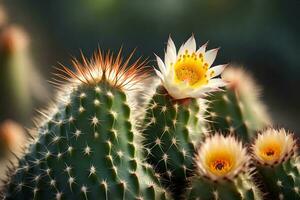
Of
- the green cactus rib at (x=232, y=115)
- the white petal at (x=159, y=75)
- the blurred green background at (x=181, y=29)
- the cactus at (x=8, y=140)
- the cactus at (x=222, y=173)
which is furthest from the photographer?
the blurred green background at (x=181, y=29)

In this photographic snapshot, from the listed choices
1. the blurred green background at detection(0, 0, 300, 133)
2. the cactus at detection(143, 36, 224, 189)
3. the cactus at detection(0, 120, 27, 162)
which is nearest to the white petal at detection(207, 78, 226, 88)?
the cactus at detection(143, 36, 224, 189)

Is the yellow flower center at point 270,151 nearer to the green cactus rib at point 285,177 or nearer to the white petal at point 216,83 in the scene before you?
the green cactus rib at point 285,177

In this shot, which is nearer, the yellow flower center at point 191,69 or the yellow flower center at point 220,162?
the yellow flower center at point 220,162

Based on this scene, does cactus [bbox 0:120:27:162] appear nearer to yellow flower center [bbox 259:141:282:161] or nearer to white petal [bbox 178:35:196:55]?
white petal [bbox 178:35:196:55]

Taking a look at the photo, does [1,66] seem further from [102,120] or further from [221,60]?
[221,60]

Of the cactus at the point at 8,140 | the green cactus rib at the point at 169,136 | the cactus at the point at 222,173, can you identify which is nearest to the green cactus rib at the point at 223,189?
the cactus at the point at 222,173

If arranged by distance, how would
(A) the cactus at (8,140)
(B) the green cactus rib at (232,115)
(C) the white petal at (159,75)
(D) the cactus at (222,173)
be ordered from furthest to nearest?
(A) the cactus at (8,140), (B) the green cactus rib at (232,115), (C) the white petal at (159,75), (D) the cactus at (222,173)

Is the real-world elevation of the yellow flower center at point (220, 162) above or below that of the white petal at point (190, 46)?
below

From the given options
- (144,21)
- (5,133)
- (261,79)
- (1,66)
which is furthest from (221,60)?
(5,133)

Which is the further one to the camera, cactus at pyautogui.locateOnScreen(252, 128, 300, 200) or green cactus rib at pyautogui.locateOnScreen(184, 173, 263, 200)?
cactus at pyautogui.locateOnScreen(252, 128, 300, 200)
